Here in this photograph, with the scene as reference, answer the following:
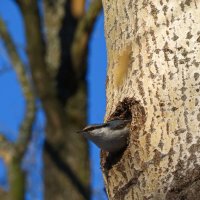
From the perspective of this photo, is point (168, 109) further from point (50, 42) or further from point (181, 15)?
point (50, 42)

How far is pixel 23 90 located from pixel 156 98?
3428 millimetres

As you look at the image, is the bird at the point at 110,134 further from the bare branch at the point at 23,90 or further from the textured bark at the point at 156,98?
the bare branch at the point at 23,90

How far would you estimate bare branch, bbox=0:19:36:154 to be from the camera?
17.3ft

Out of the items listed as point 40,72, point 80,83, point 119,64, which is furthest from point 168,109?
point 80,83

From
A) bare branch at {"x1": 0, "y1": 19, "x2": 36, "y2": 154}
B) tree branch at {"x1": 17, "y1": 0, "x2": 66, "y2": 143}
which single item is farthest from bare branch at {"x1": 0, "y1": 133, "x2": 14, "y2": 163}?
tree branch at {"x1": 17, "y1": 0, "x2": 66, "y2": 143}

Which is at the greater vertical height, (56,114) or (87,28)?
(87,28)

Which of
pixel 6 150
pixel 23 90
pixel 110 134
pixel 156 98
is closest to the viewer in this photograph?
pixel 156 98

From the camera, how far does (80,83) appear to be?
5.76 metres

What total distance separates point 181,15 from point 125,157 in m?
0.49

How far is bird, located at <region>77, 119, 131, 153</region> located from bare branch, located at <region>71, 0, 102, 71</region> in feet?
10.1

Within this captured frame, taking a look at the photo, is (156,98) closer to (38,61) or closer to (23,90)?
(38,61)

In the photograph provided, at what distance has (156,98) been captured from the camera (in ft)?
7.20

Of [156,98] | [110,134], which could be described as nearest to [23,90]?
[110,134]

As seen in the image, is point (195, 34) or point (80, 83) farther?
Answer: point (80, 83)
